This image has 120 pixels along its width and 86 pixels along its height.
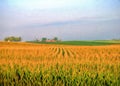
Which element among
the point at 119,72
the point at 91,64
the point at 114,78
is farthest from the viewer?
the point at 91,64

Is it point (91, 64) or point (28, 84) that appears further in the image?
point (91, 64)

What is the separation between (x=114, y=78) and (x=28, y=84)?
3284mm

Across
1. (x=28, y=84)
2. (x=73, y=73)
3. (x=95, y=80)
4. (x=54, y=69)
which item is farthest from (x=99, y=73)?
(x=28, y=84)

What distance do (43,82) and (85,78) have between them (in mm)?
1597

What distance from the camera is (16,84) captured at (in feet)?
36.1

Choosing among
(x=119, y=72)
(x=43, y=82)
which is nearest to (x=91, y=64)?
(x=119, y=72)

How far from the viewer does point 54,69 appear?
11422mm

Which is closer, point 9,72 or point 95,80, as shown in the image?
point 95,80

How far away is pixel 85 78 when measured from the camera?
34.4 ft

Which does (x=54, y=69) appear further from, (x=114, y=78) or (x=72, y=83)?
(x=114, y=78)

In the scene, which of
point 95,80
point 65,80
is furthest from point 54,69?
point 95,80

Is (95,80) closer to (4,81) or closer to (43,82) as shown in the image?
(43,82)

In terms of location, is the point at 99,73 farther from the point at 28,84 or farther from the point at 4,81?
the point at 4,81

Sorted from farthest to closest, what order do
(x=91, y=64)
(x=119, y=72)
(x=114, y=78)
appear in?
(x=91, y=64) → (x=119, y=72) → (x=114, y=78)
